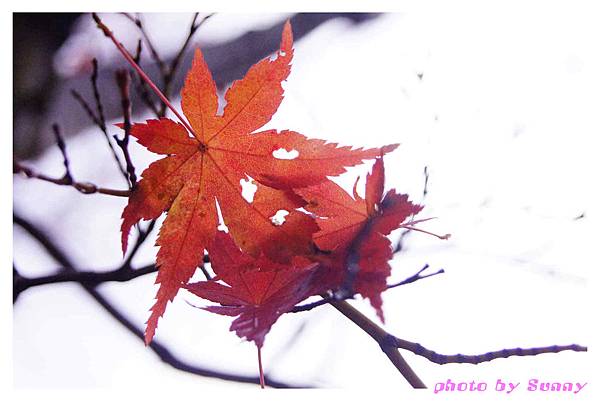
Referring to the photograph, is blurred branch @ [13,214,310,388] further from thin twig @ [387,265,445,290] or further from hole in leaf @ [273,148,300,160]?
hole in leaf @ [273,148,300,160]

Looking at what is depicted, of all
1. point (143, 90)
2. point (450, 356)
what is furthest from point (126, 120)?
point (450, 356)

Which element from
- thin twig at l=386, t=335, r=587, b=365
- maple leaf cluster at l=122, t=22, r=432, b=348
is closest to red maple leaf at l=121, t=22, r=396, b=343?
maple leaf cluster at l=122, t=22, r=432, b=348

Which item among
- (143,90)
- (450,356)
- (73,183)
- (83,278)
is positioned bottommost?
(450,356)

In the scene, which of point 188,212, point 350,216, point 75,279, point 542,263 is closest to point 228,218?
point 188,212

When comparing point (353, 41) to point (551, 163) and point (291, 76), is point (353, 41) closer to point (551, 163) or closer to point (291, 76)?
→ point (291, 76)

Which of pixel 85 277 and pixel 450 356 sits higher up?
pixel 85 277

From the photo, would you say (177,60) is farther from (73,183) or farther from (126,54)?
(73,183)

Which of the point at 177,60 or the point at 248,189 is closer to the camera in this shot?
the point at 248,189
